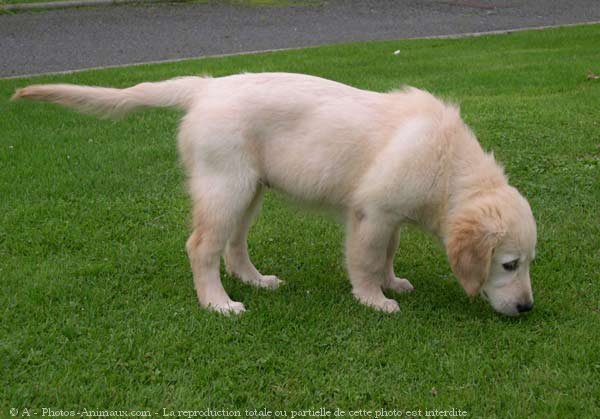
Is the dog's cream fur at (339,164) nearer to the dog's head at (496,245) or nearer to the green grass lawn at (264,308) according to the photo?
the dog's head at (496,245)

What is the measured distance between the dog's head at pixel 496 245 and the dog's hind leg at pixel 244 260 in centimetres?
126

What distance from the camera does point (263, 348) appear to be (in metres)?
3.79

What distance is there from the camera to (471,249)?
12.5 feet

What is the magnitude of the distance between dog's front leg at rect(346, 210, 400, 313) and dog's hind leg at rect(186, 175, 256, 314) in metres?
0.65

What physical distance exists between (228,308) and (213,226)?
1.59 ft

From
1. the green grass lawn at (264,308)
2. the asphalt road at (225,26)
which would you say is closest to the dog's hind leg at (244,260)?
the green grass lawn at (264,308)

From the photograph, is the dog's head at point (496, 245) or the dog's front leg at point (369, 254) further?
the dog's front leg at point (369, 254)

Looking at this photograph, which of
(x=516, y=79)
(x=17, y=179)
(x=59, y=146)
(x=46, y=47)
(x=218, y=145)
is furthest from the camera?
(x=46, y=47)

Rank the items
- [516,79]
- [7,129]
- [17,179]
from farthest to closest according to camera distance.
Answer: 1. [516,79]
2. [7,129]
3. [17,179]

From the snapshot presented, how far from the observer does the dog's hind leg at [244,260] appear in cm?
462

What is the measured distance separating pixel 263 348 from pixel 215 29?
1151 centimetres

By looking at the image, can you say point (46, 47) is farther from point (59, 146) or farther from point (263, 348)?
point (263, 348)

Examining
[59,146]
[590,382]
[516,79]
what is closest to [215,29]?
[516,79]

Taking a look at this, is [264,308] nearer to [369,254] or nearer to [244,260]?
[244,260]
